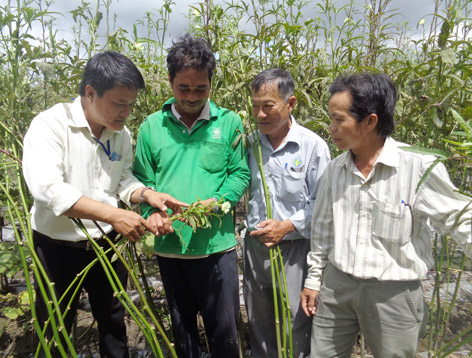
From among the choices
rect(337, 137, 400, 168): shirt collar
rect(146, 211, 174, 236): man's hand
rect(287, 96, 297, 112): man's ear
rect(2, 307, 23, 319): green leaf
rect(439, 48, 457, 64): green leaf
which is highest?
rect(439, 48, 457, 64): green leaf

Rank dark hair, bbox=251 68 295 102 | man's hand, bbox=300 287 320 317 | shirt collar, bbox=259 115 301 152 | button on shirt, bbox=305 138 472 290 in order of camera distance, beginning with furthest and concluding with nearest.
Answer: shirt collar, bbox=259 115 301 152 → dark hair, bbox=251 68 295 102 → man's hand, bbox=300 287 320 317 → button on shirt, bbox=305 138 472 290

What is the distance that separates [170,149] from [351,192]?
0.75 metres

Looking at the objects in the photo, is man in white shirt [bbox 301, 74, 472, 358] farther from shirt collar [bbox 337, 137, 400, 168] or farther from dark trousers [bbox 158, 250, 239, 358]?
dark trousers [bbox 158, 250, 239, 358]

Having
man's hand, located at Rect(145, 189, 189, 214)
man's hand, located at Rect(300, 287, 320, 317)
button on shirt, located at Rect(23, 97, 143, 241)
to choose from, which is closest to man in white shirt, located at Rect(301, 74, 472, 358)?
man's hand, located at Rect(300, 287, 320, 317)

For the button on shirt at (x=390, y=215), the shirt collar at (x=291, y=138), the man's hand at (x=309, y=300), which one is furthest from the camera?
the shirt collar at (x=291, y=138)

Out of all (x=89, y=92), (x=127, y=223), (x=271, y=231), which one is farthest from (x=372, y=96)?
(x=89, y=92)

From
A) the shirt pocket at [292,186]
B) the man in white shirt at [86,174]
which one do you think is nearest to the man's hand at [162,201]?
the man in white shirt at [86,174]

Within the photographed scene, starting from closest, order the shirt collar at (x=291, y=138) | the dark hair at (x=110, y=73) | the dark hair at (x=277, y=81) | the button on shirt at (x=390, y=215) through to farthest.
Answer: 1. the button on shirt at (x=390, y=215)
2. the dark hair at (x=110, y=73)
3. the dark hair at (x=277, y=81)
4. the shirt collar at (x=291, y=138)

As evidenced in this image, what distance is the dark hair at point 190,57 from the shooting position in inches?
58.1

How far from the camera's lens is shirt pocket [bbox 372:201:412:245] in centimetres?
121

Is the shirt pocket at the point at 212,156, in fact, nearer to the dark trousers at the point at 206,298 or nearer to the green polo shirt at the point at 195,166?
the green polo shirt at the point at 195,166

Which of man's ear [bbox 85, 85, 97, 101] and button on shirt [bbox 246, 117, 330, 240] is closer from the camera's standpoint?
man's ear [bbox 85, 85, 97, 101]

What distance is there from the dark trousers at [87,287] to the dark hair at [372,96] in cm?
114

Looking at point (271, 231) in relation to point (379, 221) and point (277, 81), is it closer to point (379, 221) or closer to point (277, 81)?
point (379, 221)
